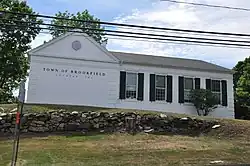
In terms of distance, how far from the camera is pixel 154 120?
59.2 ft

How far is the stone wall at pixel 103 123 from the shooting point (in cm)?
1680

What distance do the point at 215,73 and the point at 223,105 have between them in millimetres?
2445

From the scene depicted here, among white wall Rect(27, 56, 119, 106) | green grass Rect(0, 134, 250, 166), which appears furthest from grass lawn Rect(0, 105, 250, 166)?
white wall Rect(27, 56, 119, 106)

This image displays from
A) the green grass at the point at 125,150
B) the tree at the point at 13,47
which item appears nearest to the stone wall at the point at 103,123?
the green grass at the point at 125,150

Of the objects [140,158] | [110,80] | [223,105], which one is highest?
[110,80]

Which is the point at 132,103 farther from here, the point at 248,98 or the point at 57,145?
the point at 248,98

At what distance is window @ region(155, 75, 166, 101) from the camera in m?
24.0

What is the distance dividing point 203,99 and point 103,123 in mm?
9139

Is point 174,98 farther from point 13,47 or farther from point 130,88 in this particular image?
point 13,47

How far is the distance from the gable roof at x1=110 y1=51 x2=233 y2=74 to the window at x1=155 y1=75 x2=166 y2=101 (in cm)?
99

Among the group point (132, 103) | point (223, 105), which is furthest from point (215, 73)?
point (132, 103)

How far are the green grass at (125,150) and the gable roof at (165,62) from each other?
864 centimetres

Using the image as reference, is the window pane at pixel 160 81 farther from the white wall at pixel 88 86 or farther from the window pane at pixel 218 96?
the window pane at pixel 218 96

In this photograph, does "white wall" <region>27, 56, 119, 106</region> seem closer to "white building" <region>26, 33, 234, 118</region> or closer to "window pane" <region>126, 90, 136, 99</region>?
"white building" <region>26, 33, 234, 118</region>
